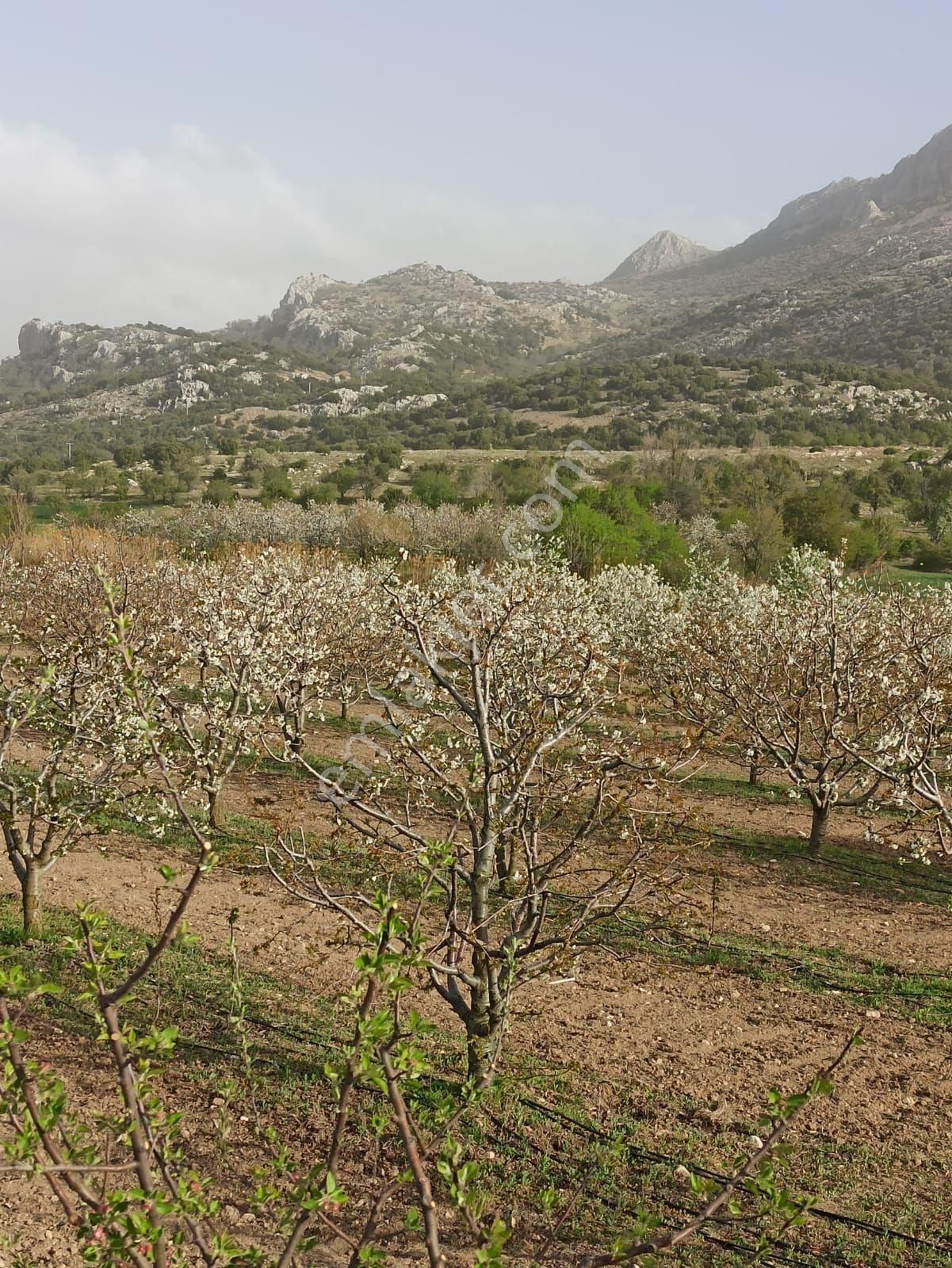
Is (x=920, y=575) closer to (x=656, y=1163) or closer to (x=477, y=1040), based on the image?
(x=656, y=1163)

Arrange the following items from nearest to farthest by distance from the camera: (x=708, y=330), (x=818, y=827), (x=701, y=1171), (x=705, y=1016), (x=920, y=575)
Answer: (x=701, y=1171)
(x=705, y=1016)
(x=818, y=827)
(x=920, y=575)
(x=708, y=330)

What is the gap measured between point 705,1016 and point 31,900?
7998 mm

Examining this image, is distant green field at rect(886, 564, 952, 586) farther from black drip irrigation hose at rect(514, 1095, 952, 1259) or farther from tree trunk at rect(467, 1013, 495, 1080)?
tree trunk at rect(467, 1013, 495, 1080)

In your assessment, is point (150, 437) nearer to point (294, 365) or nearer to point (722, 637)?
point (294, 365)

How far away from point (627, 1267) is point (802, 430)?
92.5m

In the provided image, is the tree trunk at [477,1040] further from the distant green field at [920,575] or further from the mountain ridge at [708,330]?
the mountain ridge at [708,330]

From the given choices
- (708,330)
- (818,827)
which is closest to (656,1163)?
(818,827)

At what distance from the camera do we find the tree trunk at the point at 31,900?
31.5 ft

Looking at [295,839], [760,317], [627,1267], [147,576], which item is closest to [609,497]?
[147,576]

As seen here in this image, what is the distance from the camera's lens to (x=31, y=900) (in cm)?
970

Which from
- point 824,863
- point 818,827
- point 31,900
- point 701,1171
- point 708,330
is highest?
point 708,330

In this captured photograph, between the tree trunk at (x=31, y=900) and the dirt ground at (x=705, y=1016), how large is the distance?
2.30ft

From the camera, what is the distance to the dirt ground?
7195 millimetres

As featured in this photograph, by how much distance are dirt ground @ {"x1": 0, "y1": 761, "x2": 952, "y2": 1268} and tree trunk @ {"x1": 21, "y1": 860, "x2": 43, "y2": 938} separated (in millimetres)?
702
